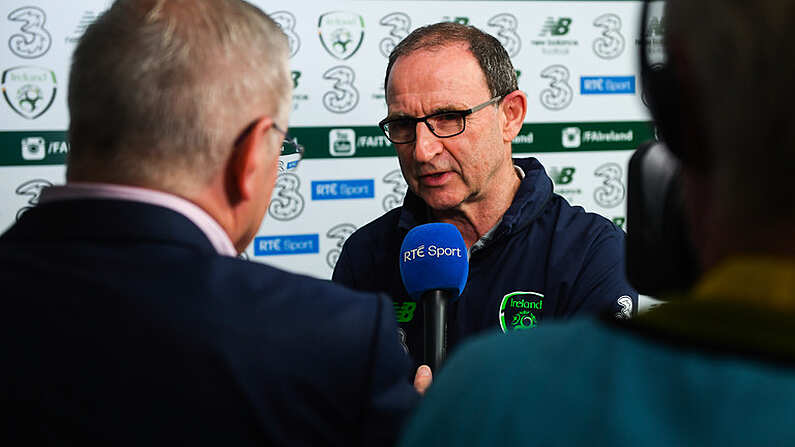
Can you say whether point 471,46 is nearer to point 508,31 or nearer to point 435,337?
point 435,337

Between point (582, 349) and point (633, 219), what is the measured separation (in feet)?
1.15

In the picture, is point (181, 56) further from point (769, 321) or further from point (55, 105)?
point (55, 105)

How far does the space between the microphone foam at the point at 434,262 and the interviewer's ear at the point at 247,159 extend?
0.46 m

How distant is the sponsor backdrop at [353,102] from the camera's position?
2594mm

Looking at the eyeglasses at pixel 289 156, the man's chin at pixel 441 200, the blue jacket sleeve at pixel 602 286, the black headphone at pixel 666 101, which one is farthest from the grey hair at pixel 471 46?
the black headphone at pixel 666 101

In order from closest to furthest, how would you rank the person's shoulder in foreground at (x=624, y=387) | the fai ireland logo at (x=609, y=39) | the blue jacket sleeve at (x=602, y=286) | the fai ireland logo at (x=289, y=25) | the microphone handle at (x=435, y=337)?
the person's shoulder in foreground at (x=624, y=387) < the microphone handle at (x=435, y=337) < the blue jacket sleeve at (x=602, y=286) < the fai ireland logo at (x=289, y=25) < the fai ireland logo at (x=609, y=39)

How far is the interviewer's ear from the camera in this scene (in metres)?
0.77

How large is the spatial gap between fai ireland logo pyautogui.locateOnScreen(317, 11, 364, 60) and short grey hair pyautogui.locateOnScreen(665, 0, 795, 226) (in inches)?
95.9

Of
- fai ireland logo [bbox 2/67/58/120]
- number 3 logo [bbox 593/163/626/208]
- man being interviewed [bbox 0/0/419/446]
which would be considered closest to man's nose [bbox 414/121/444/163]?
man being interviewed [bbox 0/0/419/446]

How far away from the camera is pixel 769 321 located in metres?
0.38

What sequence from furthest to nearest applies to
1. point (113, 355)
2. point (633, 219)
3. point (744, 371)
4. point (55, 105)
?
point (55, 105) → point (633, 219) → point (113, 355) → point (744, 371)

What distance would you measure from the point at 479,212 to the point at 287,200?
1.28m

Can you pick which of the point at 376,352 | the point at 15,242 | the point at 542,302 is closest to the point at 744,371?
the point at 376,352

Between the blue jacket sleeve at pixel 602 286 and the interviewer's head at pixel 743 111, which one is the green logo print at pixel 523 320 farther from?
the interviewer's head at pixel 743 111
